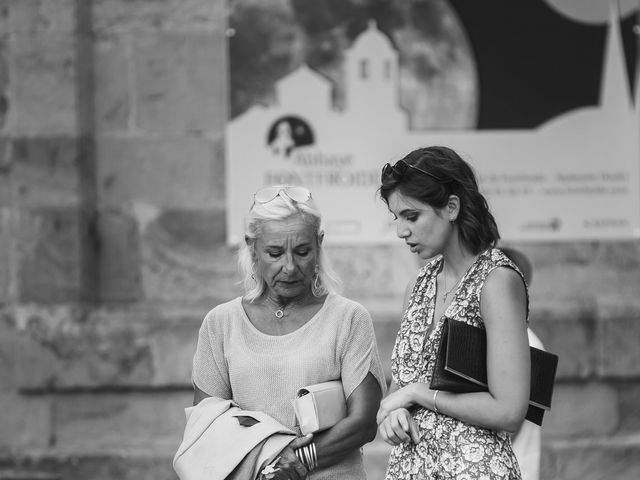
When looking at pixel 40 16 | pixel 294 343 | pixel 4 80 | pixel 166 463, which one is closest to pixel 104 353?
pixel 166 463

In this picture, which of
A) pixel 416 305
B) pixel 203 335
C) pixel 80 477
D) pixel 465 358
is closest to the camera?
pixel 465 358

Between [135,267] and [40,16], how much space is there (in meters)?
1.64

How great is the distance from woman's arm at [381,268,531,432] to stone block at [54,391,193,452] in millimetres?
3686

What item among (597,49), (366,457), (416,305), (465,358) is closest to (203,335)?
(416,305)

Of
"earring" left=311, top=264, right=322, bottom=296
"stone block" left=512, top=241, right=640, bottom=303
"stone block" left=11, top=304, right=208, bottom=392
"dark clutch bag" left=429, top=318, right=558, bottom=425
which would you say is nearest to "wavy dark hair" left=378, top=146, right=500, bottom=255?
"dark clutch bag" left=429, top=318, right=558, bottom=425

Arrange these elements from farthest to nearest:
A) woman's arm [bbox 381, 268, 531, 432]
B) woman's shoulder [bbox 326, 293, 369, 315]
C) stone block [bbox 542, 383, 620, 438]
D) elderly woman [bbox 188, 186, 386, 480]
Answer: stone block [bbox 542, 383, 620, 438] → woman's shoulder [bbox 326, 293, 369, 315] → elderly woman [bbox 188, 186, 386, 480] → woman's arm [bbox 381, 268, 531, 432]

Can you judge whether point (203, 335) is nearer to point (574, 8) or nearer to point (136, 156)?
point (136, 156)

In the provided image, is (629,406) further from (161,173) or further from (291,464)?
(291,464)

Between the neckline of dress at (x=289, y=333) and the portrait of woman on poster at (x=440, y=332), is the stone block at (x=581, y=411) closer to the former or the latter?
the neckline of dress at (x=289, y=333)

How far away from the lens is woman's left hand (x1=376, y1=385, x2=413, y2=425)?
321cm

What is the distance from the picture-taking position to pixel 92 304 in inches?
263

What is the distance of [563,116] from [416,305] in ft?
12.4

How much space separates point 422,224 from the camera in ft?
10.6

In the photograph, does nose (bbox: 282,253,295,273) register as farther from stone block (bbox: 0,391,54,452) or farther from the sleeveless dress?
stone block (bbox: 0,391,54,452)
